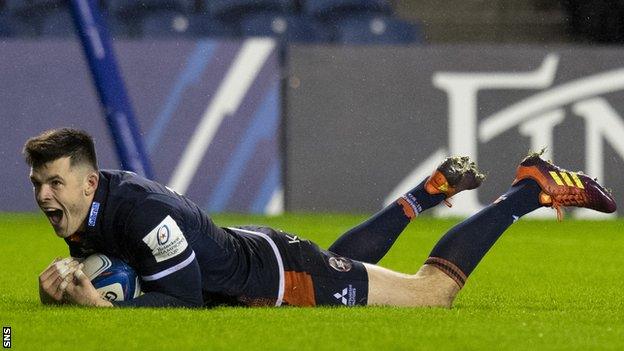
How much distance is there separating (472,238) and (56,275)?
5.96 feet

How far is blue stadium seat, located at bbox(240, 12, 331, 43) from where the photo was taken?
14.8 meters

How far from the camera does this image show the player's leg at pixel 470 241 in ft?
20.0

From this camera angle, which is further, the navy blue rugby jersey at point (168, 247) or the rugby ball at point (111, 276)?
the rugby ball at point (111, 276)

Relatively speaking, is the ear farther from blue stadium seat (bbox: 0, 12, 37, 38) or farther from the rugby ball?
blue stadium seat (bbox: 0, 12, 37, 38)

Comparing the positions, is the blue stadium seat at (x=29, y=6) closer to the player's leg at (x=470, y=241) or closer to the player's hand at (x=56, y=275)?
the player's leg at (x=470, y=241)

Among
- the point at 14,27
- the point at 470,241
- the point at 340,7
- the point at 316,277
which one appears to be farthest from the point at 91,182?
the point at 340,7

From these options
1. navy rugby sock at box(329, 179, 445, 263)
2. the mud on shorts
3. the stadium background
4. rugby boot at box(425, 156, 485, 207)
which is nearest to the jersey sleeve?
the mud on shorts

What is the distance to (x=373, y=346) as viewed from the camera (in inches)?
188

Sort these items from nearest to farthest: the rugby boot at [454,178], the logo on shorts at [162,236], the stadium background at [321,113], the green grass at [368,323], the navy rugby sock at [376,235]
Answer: the green grass at [368,323]
the logo on shorts at [162,236]
the navy rugby sock at [376,235]
the rugby boot at [454,178]
the stadium background at [321,113]

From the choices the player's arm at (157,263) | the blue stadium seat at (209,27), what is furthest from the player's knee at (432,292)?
the blue stadium seat at (209,27)

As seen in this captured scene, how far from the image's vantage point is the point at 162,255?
17.6ft

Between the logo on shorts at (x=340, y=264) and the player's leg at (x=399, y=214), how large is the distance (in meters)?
0.45

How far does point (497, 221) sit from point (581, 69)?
718 centimetres

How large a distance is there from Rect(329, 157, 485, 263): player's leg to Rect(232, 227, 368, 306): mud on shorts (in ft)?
1.60
